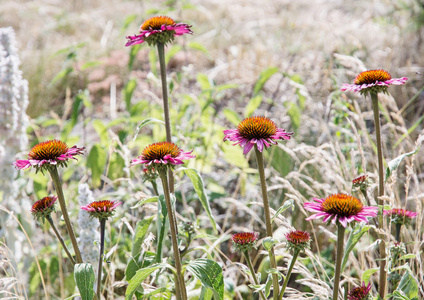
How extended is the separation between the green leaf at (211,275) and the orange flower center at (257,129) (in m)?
0.33

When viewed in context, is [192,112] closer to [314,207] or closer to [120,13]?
[314,207]

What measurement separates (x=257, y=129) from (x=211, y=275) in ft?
1.21

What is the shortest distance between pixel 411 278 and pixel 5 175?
5.13 ft

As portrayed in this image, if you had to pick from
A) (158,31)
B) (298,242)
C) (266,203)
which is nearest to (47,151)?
(158,31)

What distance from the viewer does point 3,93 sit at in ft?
5.82

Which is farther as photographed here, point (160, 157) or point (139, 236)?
point (139, 236)

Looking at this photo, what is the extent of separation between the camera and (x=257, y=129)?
3.39 feet

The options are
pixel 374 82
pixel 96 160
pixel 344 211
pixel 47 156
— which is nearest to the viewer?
pixel 344 211

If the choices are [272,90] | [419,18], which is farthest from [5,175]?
[419,18]

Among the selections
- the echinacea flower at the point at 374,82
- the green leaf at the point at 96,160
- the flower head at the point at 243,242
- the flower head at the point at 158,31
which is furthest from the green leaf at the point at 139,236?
the green leaf at the point at 96,160

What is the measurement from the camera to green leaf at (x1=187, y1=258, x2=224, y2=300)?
102 cm

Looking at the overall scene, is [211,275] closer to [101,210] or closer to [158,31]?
[101,210]

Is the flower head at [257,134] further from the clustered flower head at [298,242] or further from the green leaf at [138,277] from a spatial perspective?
the green leaf at [138,277]

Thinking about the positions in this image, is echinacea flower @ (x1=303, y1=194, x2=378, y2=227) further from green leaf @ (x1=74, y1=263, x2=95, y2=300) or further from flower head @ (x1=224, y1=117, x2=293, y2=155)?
green leaf @ (x1=74, y1=263, x2=95, y2=300)
